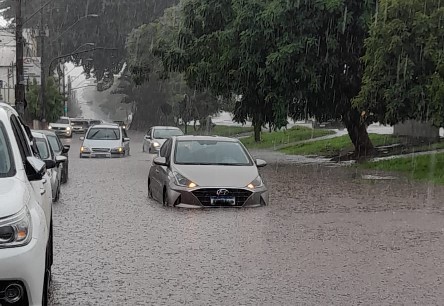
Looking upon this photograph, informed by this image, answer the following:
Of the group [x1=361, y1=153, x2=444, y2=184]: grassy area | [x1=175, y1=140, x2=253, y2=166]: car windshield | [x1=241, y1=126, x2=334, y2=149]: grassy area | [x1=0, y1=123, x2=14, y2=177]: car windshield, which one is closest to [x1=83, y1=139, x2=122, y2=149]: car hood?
[x1=361, y1=153, x2=444, y2=184]: grassy area

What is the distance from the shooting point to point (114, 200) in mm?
16734

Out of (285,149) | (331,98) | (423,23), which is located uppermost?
(423,23)

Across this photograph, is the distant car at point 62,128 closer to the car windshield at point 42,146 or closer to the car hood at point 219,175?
the car windshield at point 42,146

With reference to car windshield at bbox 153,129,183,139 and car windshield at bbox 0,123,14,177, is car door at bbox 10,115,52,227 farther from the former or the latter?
car windshield at bbox 153,129,183,139

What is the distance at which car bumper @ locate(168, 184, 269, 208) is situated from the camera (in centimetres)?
1391

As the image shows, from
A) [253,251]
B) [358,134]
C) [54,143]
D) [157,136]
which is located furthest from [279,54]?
[253,251]

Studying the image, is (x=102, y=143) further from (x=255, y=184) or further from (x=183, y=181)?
(x=255, y=184)

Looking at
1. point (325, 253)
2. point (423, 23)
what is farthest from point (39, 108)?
point (325, 253)

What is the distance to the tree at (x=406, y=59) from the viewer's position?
74.3 feet

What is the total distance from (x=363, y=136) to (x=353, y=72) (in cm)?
325

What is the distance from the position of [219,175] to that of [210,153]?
1.37 m

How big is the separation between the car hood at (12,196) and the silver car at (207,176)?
25.7 feet

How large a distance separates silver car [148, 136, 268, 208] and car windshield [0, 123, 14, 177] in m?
7.25

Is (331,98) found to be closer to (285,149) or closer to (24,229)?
(285,149)
